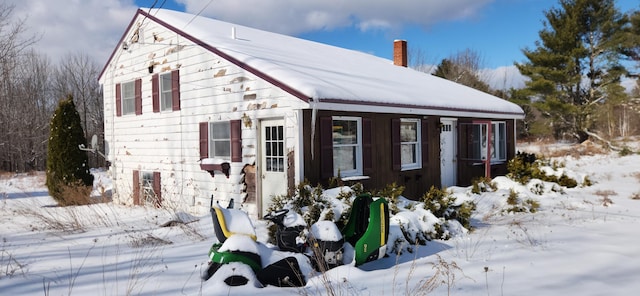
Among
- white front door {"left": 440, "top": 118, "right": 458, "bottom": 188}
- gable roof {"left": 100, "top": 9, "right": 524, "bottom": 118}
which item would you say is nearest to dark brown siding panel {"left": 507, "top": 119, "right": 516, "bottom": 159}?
gable roof {"left": 100, "top": 9, "right": 524, "bottom": 118}

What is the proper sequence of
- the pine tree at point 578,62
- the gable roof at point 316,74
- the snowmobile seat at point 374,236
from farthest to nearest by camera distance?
the pine tree at point 578,62
the gable roof at point 316,74
the snowmobile seat at point 374,236

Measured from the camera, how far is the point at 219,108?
9688 mm

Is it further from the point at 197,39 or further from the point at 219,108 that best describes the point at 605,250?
the point at 197,39

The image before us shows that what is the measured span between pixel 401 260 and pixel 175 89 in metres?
7.94

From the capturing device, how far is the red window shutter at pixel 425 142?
11.1 m

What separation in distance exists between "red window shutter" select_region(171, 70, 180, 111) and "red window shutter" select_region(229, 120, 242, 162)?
247 centimetres

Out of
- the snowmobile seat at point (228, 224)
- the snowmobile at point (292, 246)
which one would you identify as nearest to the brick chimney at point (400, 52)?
the snowmobile at point (292, 246)

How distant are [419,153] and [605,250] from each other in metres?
5.91

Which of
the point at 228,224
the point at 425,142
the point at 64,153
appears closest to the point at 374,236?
the point at 228,224

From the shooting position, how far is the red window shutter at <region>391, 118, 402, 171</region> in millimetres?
10023

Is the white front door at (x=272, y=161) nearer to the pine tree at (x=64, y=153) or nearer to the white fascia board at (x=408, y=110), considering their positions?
the white fascia board at (x=408, y=110)

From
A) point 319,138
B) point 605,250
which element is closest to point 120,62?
point 319,138

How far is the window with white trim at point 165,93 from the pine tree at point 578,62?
26468mm

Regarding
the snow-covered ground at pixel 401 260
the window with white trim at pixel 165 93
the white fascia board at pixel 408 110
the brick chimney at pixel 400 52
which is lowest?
the snow-covered ground at pixel 401 260
